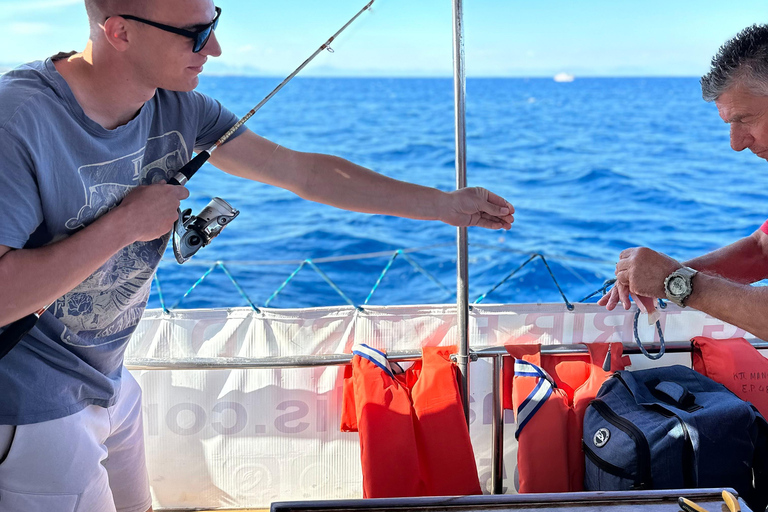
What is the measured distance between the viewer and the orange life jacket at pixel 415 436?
1.85m

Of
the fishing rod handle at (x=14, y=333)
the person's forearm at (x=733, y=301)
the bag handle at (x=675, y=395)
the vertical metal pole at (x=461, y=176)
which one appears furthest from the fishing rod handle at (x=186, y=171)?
the bag handle at (x=675, y=395)

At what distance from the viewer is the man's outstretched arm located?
1492mm

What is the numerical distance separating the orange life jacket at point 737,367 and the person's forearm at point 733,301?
0.62m

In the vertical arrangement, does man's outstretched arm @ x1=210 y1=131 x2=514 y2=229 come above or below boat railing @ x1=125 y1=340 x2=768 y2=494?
above

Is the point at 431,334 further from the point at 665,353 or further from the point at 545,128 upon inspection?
the point at 545,128

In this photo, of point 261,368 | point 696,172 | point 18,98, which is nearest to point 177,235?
point 18,98

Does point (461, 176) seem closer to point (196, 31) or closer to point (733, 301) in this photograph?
point (733, 301)

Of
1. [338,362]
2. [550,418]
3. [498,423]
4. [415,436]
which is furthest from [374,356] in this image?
[550,418]

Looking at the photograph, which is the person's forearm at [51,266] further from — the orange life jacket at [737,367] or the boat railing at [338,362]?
the orange life jacket at [737,367]

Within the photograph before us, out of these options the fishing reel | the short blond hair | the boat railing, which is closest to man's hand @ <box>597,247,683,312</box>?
the boat railing

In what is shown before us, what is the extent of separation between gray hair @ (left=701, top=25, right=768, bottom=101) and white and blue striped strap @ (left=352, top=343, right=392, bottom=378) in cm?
116

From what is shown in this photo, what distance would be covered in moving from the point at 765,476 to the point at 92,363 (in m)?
1.68

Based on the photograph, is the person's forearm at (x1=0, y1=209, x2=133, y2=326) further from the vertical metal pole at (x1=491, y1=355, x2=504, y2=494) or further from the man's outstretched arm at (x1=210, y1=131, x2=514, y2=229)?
the vertical metal pole at (x1=491, y1=355, x2=504, y2=494)

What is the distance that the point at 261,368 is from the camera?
209 cm
